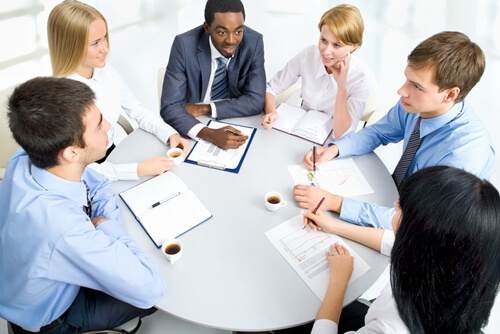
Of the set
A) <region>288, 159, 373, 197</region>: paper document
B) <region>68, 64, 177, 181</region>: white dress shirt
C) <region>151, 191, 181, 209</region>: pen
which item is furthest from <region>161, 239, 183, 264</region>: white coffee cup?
<region>68, 64, 177, 181</region>: white dress shirt

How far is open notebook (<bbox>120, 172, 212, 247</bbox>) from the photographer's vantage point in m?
1.45

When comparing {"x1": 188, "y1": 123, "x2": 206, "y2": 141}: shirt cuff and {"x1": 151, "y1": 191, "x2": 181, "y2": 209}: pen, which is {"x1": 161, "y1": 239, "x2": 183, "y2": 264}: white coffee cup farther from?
{"x1": 188, "y1": 123, "x2": 206, "y2": 141}: shirt cuff

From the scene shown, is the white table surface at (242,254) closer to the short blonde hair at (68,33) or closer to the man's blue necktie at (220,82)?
the short blonde hair at (68,33)

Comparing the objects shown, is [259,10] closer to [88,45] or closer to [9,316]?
[88,45]

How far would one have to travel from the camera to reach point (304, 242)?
4.64 feet

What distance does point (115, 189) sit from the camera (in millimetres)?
1642

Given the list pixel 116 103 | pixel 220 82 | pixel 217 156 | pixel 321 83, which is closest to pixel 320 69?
pixel 321 83

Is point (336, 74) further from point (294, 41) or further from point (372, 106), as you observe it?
point (294, 41)

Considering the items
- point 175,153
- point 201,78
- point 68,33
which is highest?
point 68,33

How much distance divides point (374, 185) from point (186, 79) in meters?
1.24

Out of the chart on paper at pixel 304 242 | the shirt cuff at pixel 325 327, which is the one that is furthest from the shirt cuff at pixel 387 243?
→ the shirt cuff at pixel 325 327

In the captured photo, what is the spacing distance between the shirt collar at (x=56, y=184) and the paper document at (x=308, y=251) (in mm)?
703

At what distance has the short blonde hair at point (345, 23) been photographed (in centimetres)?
197

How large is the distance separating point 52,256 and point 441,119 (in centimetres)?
155
